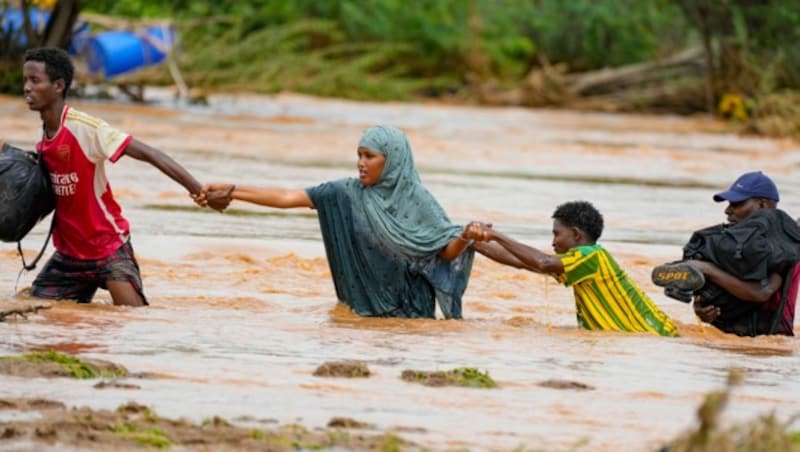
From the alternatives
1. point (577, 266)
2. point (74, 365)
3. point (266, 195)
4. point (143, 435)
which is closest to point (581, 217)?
point (577, 266)

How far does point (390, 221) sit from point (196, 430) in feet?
10.5

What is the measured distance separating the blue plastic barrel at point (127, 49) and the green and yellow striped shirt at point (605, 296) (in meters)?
19.0

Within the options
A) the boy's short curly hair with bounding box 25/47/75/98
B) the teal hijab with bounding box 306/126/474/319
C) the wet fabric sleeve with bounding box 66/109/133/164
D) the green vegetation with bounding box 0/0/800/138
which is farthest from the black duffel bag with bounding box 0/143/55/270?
the green vegetation with bounding box 0/0/800/138

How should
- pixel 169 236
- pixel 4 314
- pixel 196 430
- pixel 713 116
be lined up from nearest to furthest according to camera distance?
pixel 196 430
pixel 4 314
pixel 169 236
pixel 713 116

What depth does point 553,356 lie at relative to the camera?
7605mm

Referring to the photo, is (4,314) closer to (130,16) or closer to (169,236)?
(169,236)

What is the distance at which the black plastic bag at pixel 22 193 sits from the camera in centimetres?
820

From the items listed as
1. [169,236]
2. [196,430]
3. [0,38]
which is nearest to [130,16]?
[0,38]

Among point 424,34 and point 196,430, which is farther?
point 424,34

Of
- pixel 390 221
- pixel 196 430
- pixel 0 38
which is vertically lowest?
pixel 196 430

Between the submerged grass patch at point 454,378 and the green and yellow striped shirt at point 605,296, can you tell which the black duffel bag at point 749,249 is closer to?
the green and yellow striped shirt at point 605,296

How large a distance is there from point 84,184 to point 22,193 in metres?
0.30

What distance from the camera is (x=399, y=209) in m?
8.60

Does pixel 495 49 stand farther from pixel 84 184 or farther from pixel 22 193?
pixel 22 193
